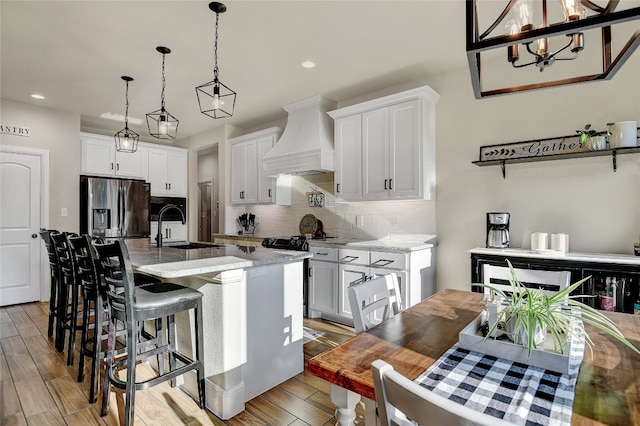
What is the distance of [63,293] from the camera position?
2979 mm

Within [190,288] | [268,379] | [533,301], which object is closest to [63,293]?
[190,288]

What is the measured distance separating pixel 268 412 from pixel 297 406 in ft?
0.62

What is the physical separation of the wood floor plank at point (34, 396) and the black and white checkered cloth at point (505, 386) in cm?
248

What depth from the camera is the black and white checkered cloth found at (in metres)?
0.81

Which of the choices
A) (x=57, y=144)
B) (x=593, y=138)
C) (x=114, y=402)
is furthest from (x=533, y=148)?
(x=57, y=144)

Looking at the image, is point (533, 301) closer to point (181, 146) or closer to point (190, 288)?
point (190, 288)

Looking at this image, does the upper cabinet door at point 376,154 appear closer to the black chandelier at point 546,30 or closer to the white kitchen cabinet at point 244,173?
the white kitchen cabinet at point 244,173

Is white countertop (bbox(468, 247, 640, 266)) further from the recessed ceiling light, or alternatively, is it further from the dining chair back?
the recessed ceiling light

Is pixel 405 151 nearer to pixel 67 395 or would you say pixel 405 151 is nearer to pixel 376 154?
pixel 376 154

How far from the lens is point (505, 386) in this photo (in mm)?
927

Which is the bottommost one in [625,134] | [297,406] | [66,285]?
[297,406]

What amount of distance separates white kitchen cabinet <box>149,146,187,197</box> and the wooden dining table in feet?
18.9

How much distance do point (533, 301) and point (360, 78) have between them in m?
3.31

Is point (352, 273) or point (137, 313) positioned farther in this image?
point (352, 273)
